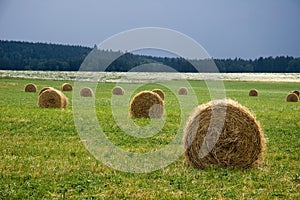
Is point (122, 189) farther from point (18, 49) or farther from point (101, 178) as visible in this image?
point (18, 49)

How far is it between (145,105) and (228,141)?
1117 cm

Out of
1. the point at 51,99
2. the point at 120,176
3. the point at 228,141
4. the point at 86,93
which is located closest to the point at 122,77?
the point at 86,93

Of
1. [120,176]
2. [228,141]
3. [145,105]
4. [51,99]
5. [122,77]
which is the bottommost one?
[120,176]

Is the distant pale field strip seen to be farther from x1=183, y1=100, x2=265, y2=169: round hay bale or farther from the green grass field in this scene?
x1=183, y1=100, x2=265, y2=169: round hay bale

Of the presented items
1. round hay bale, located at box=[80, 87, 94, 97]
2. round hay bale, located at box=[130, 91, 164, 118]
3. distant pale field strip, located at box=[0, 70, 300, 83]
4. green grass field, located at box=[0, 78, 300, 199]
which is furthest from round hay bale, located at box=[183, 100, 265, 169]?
distant pale field strip, located at box=[0, 70, 300, 83]

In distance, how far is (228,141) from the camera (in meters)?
11.9

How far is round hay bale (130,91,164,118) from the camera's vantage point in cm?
→ 2275

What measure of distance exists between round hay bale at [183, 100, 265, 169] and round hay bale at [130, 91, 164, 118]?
413 inches

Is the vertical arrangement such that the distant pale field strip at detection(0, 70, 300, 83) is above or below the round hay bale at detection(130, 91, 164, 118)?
above

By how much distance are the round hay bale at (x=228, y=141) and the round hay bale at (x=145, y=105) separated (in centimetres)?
1050

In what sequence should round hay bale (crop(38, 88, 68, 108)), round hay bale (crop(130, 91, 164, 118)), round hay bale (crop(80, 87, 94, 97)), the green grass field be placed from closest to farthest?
the green grass field → round hay bale (crop(130, 91, 164, 118)) → round hay bale (crop(38, 88, 68, 108)) → round hay bale (crop(80, 87, 94, 97))

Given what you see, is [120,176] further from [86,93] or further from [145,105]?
[86,93]

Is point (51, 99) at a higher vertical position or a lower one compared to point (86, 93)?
lower

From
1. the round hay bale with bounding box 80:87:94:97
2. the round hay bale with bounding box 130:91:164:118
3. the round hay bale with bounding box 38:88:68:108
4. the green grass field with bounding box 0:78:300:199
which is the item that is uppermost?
the round hay bale with bounding box 80:87:94:97
